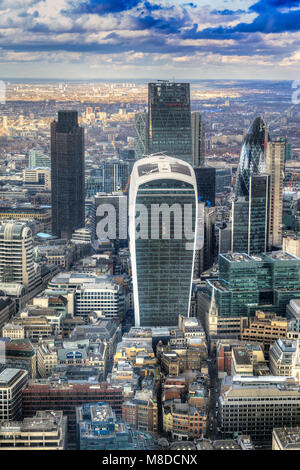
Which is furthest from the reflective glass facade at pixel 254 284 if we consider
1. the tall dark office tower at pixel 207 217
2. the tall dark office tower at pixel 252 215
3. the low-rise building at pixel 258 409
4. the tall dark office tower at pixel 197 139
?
the tall dark office tower at pixel 197 139

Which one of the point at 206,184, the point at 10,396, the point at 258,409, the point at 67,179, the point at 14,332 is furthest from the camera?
the point at 67,179

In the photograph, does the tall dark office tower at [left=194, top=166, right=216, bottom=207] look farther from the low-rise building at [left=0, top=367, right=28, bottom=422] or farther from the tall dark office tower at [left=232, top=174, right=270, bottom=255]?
the low-rise building at [left=0, top=367, right=28, bottom=422]

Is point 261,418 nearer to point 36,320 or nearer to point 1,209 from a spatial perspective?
point 36,320

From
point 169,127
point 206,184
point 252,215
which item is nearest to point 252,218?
point 252,215

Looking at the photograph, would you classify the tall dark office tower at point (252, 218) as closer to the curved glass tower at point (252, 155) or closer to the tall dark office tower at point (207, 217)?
the tall dark office tower at point (207, 217)

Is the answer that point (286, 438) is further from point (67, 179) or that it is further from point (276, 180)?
point (67, 179)

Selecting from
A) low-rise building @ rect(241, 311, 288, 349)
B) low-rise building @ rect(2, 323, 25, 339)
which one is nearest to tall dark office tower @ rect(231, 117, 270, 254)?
low-rise building @ rect(241, 311, 288, 349)

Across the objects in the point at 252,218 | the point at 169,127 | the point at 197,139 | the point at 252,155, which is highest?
the point at 169,127
